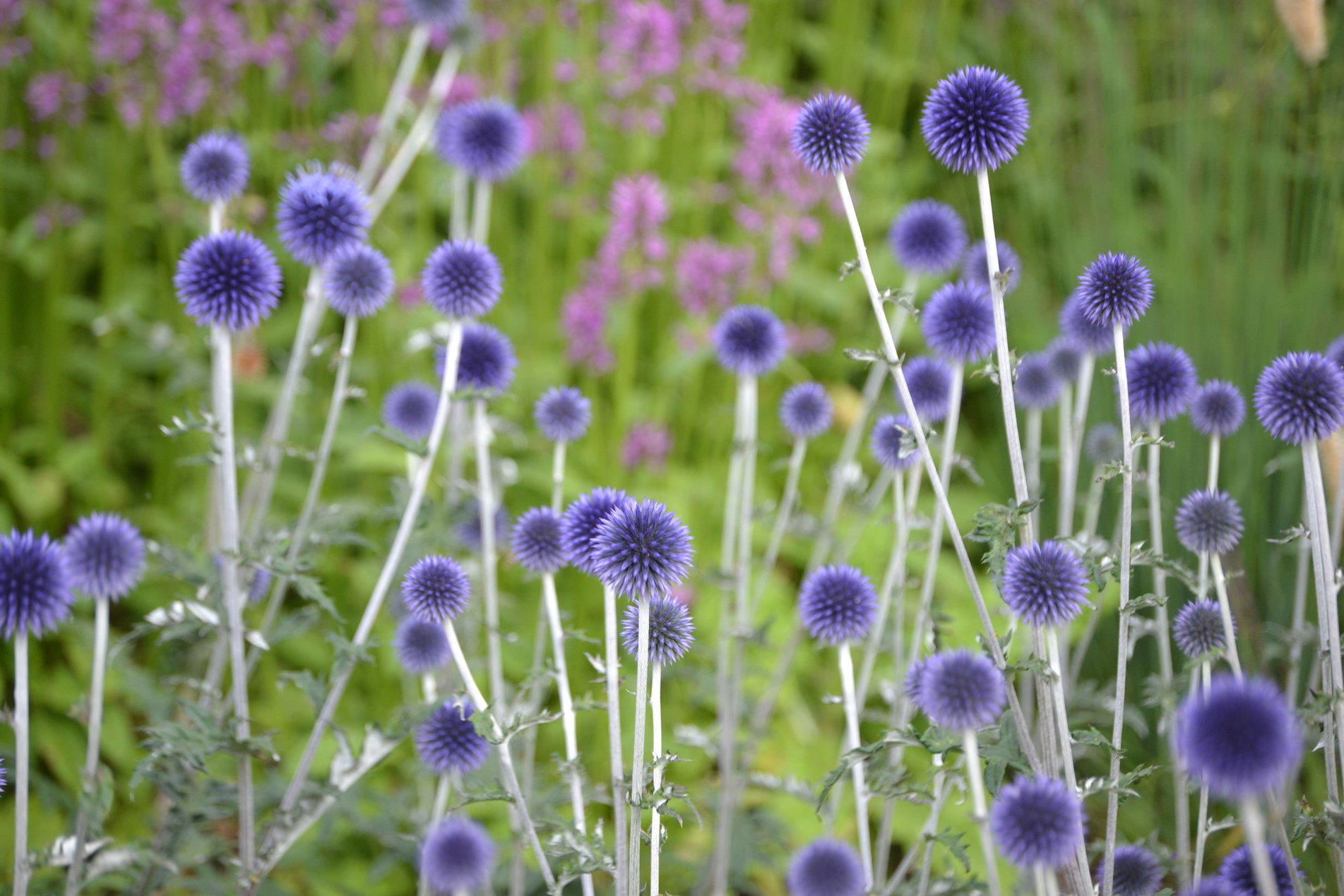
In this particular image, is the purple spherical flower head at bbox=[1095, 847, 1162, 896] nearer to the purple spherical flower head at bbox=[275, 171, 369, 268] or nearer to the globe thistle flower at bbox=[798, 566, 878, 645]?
the globe thistle flower at bbox=[798, 566, 878, 645]

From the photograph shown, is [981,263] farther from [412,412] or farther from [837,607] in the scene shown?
[412,412]

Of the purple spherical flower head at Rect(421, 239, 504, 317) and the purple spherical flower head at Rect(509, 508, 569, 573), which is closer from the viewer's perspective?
the purple spherical flower head at Rect(509, 508, 569, 573)

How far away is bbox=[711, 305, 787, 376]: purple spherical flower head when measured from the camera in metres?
2.28

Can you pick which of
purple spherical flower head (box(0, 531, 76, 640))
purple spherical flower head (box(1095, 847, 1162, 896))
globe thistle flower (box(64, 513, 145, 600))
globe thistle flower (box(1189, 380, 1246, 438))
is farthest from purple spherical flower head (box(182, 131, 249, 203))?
purple spherical flower head (box(1095, 847, 1162, 896))

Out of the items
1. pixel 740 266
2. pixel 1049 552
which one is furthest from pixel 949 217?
pixel 1049 552

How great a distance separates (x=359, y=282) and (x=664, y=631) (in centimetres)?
101

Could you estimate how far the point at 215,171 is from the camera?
2074 mm

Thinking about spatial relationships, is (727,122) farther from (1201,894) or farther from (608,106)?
(1201,894)

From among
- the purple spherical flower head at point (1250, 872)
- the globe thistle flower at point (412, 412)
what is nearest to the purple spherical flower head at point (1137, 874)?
the purple spherical flower head at point (1250, 872)

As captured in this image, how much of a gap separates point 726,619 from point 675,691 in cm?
70

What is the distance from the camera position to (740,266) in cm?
305

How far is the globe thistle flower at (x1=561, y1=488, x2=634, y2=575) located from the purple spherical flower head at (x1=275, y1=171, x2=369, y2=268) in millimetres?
741

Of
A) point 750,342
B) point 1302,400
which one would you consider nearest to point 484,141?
point 750,342

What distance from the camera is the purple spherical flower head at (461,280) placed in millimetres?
1960
